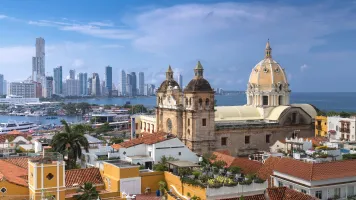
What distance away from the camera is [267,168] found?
96.2 ft

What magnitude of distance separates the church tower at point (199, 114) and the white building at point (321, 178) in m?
18.5

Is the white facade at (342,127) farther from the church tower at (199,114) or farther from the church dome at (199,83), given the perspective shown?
the church dome at (199,83)

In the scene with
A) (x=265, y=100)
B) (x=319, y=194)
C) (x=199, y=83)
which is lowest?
(x=319, y=194)

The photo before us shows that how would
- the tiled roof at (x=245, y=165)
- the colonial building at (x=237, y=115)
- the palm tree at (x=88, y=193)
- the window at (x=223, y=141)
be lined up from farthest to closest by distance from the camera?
the window at (x=223, y=141) < the colonial building at (x=237, y=115) < the tiled roof at (x=245, y=165) < the palm tree at (x=88, y=193)

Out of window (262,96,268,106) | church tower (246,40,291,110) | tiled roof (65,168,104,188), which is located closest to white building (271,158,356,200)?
tiled roof (65,168,104,188)

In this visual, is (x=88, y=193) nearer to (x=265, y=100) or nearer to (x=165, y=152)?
(x=165, y=152)

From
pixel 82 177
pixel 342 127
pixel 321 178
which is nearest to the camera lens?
pixel 321 178

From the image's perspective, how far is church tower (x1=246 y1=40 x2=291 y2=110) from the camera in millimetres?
52875

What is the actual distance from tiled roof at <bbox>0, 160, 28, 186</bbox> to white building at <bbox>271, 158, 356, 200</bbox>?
13.9 metres

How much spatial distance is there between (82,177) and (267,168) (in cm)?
1202

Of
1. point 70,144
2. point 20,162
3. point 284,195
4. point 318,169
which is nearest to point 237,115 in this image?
point 70,144

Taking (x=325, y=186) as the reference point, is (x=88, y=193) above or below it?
above

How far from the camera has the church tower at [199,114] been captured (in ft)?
145

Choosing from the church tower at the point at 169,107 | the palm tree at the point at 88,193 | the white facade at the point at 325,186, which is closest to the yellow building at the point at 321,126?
the church tower at the point at 169,107
